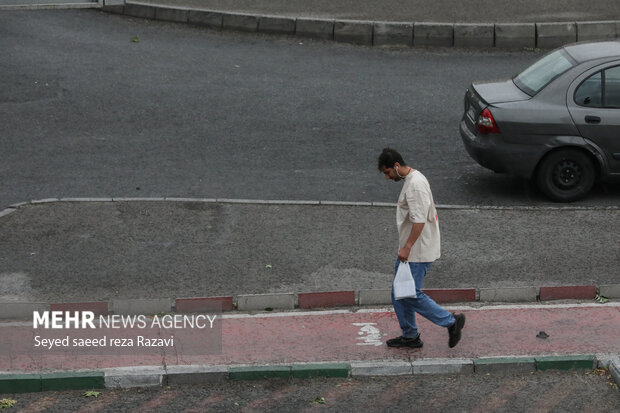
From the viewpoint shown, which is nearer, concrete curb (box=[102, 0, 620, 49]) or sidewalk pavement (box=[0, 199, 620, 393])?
sidewalk pavement (box=[0, 199, 620, 393])

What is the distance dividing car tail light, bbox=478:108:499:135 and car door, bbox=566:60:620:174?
2.94 feet

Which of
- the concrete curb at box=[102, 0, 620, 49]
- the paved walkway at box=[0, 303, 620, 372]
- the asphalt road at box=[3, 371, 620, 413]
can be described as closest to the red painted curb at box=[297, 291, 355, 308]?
the paved walkway at box=[0, 303, 620, 372]

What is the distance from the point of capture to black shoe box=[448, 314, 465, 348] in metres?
8.68

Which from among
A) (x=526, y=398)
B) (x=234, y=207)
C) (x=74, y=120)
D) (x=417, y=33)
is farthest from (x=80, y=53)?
(x=526, y=398)

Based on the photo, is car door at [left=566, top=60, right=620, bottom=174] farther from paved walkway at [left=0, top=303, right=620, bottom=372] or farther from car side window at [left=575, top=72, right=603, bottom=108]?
paved walkway at [left=0, top=303, right=620, bottom=372]

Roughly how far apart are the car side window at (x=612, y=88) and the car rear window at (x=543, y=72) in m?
0.45

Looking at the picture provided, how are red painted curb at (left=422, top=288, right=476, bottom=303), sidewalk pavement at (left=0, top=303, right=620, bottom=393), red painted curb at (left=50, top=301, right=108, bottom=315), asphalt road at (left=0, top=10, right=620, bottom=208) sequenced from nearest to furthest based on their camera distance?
sidewalk pavement at (left=0, top=303, right=620, bottom=393)
red painted curb at (left=50, top=301, right=108, bottom=315)
red painted curb at (left=422, top=288, right=476, bottom=303)
asphalt road at (left=0, top=10, right=620, bottom=208)

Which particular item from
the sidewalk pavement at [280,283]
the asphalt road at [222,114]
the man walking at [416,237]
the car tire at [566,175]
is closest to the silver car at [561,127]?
the car tire at [566,175]

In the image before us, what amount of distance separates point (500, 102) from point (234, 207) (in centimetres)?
337

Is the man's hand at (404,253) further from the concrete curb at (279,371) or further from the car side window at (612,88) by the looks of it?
the car side window at (612,88)

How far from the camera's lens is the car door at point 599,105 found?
12.0 metres

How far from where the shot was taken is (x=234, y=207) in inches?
471

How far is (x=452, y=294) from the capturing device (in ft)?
32.0

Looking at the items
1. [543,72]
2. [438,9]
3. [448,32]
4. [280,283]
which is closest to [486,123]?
[543,72]
